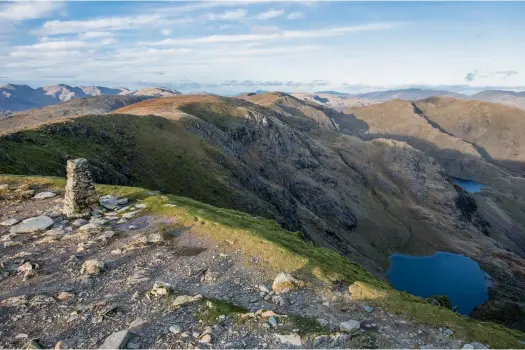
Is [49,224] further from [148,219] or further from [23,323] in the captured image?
[23,323]

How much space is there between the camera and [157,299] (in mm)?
20125

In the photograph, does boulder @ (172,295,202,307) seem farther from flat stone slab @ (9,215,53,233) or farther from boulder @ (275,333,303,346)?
flat stone slab @ (9,215,53,233)

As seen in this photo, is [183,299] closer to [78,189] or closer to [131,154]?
[78,189]

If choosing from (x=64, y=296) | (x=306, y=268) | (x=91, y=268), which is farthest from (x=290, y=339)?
(x=91, y=268)

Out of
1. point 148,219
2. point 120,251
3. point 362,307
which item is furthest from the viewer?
point 148,219

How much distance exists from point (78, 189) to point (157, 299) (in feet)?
46.8

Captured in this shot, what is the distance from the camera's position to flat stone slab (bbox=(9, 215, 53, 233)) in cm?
2714

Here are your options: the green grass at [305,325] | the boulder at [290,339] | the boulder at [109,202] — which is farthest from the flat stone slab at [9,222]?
the boulder at [290,339]

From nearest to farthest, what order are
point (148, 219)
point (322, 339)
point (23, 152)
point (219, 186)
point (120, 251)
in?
1. point (322, 339)
2. point (120, 251)
3. point (148, 219)
4. point (23, 152)
5. point (219, 186)

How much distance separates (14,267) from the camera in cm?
2252

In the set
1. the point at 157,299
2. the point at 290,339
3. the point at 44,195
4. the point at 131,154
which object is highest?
the point at 44,195

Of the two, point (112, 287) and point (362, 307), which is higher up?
point (112, 287)

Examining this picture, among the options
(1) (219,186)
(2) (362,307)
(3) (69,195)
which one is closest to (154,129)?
(1) (219,186)

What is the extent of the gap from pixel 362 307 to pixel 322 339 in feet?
14.5
